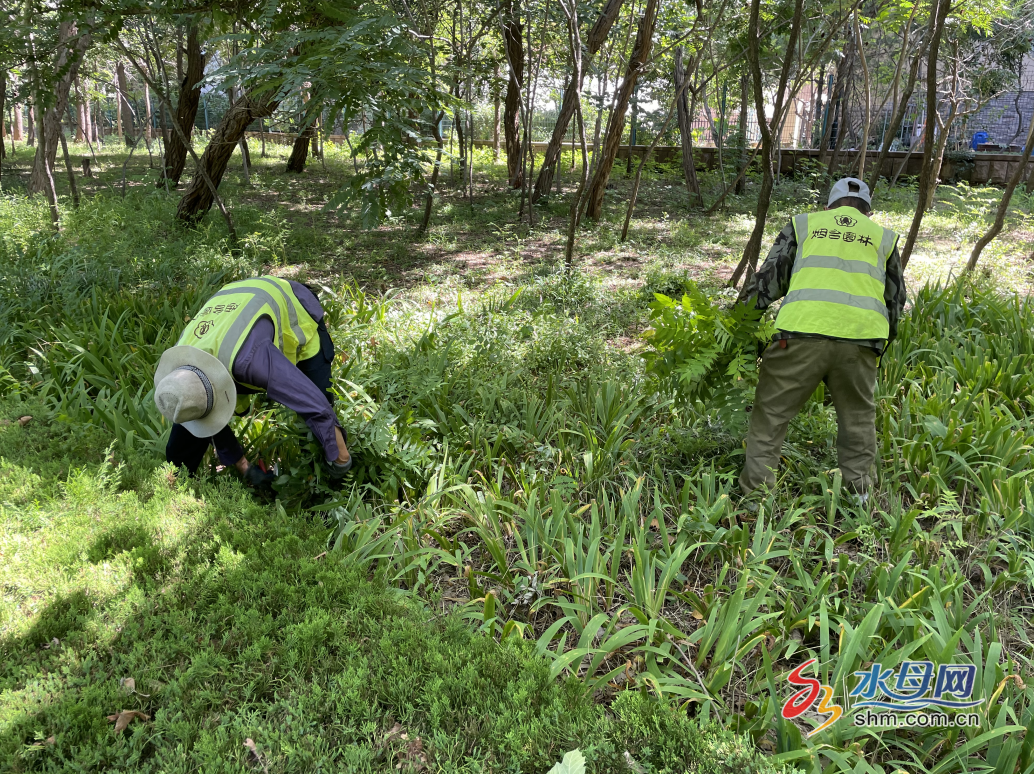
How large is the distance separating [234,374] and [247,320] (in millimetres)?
271

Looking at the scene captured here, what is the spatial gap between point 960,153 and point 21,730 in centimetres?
2043

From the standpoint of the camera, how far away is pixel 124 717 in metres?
2.14

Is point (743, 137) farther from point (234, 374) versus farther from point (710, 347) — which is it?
point (234, 374)

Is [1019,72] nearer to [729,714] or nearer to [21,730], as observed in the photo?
[729,714]

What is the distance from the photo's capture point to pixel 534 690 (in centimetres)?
225

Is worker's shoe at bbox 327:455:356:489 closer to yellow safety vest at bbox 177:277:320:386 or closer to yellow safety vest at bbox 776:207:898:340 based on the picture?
yellow safety vest at bbox 177:277:320:386

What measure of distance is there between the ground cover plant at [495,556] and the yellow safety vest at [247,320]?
535 millimetres

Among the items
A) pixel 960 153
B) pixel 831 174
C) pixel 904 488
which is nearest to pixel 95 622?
pixel 904 488

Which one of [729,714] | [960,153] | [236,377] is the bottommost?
[729,714]

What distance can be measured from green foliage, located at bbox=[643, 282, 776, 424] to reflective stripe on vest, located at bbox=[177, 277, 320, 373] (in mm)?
1973

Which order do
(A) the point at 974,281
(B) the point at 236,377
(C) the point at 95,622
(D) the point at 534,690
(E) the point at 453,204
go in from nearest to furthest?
(D) the point at 534,690
(C) the point at 95,622
(B) the point at 236,377
(A) the point at 974,281
(E) the point at 453,204

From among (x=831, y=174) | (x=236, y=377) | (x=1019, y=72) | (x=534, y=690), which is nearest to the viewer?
(x=534, y=690)

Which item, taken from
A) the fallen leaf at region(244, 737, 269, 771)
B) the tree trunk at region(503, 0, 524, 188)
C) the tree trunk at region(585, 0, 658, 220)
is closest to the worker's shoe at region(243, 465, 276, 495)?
the fallen leaf at region(244, 737, 269, 771)

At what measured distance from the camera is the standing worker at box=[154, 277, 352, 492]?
295 cm
